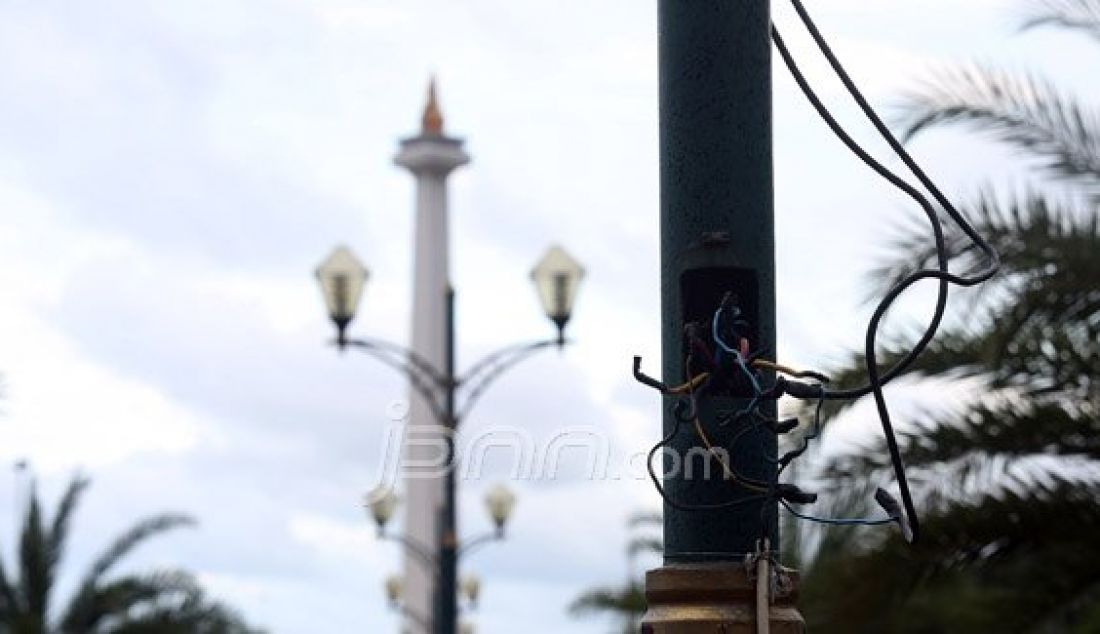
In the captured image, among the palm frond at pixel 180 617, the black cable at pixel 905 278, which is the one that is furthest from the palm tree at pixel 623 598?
the black cable at pixel 905 278

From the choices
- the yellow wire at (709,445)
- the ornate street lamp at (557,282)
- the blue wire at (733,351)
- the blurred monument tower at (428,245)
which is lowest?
the yellow wire at (709,445)

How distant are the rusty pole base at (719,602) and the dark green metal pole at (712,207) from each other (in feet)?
0.19

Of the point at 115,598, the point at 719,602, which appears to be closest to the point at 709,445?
the point at 719,602

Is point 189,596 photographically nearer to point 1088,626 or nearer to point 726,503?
point 1088,626

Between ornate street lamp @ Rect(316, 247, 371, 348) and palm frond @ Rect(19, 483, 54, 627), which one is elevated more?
ornate street lamp @ Rect(316, 247, 371, 348)

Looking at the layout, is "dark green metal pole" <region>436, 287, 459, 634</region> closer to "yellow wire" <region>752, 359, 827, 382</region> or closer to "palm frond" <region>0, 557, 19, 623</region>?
"palm frond" <region>0, 557, 19, 623</region>

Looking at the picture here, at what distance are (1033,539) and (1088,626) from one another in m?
1.32

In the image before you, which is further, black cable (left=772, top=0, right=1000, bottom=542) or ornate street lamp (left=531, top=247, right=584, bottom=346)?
ornate street lamp (left=531, top=247, right=584, bottom=346)

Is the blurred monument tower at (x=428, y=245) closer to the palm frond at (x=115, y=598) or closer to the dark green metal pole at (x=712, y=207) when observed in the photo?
the palm frond at (x=115, y=598)

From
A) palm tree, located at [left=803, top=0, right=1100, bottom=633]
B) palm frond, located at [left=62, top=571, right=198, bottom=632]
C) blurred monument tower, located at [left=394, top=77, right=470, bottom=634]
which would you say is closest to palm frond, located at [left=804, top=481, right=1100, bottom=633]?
palm tree, located at [left=803, top=0, right=1100, bottom=633]

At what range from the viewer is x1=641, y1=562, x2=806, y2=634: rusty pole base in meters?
3.34

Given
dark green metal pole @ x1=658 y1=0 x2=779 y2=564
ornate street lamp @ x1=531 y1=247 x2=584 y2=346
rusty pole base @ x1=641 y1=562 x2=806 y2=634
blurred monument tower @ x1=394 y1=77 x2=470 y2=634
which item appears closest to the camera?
rusty pole base @ x1=641 y1=562 x2=806 y2=634

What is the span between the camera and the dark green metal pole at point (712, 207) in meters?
3.45

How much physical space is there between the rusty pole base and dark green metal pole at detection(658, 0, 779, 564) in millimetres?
57
